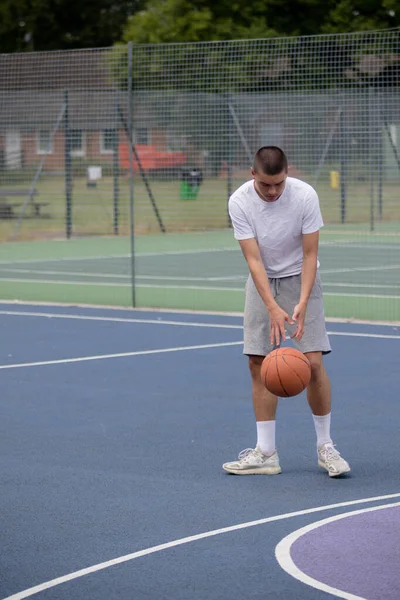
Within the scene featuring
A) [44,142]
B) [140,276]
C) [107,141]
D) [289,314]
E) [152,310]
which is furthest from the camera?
[44,142]

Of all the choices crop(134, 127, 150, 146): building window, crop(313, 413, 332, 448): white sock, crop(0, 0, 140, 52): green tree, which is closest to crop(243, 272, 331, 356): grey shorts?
crop(313, 413, 332, 448): white sock

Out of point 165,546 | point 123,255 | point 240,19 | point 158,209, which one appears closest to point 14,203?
point 158,209

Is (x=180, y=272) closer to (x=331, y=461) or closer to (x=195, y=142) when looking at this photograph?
(x=195, y=142)

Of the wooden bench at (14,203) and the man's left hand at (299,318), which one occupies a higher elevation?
the man's left hand at (299,318)

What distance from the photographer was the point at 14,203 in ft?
83.7

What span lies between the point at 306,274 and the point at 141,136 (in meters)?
16.5

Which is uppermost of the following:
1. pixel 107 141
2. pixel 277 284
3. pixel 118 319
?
pixel 277 284

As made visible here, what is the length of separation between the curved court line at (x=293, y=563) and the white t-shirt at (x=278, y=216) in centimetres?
159

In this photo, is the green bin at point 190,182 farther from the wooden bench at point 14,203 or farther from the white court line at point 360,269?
the white court line at point 360,269

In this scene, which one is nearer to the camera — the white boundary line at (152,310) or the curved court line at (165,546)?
the curved court line at (165,546)

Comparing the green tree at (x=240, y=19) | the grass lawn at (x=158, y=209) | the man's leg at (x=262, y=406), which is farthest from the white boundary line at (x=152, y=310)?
the green tree at (x=240, y=19)

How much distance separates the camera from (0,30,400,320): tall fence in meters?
21.4

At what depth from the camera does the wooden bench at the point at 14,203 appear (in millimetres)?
24742

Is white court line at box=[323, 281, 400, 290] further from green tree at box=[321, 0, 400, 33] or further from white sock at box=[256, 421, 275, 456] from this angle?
green tree at box=[321, 0, 400, 33]
